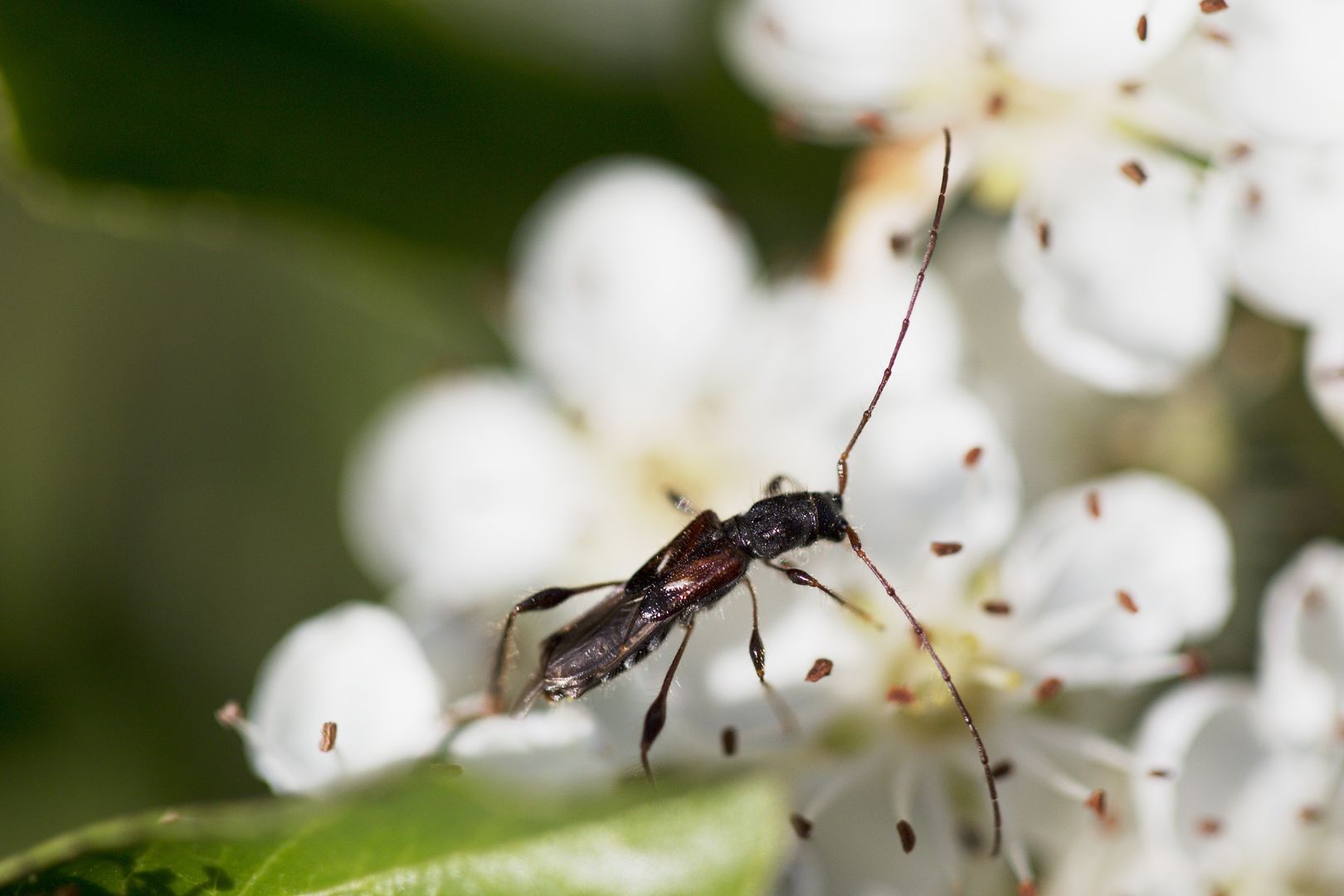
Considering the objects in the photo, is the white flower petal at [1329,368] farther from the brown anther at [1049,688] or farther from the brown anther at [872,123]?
the brown anther at [872,123]

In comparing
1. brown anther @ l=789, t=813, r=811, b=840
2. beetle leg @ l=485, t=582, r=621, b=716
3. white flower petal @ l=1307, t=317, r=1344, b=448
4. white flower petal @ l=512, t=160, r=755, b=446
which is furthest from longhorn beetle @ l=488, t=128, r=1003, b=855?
white flower petal @ l=1307, t=317, r=1344, b=448

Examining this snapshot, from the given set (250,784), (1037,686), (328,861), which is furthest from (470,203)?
(328,861)

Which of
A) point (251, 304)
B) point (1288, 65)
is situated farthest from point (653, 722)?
point (251, 304)

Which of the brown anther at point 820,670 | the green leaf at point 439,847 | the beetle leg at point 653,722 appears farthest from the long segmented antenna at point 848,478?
the green leaf at point 439,847

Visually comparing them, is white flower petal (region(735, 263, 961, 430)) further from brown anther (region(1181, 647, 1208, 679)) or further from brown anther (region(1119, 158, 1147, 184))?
brown anther (region(1181, 647, 1208, 679))

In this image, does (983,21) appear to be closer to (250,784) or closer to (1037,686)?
(1037,686)

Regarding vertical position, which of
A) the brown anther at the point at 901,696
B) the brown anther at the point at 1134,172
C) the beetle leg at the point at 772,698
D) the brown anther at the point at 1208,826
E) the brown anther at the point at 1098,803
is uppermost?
the brown anther at the point at 1134,172
